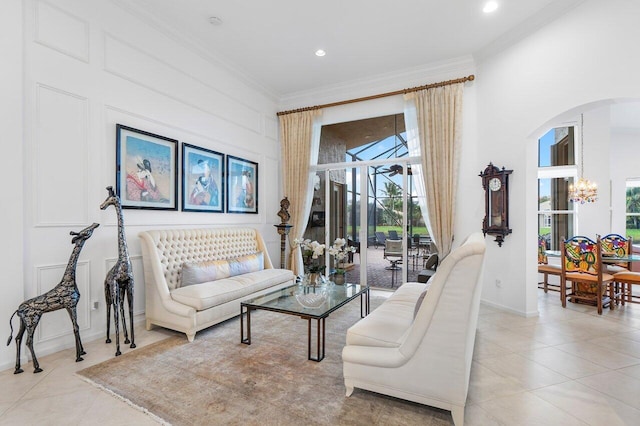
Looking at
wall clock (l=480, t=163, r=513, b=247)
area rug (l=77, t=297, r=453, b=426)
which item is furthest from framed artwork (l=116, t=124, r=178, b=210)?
wall clock (l=480, t=163, r=513, b=247)

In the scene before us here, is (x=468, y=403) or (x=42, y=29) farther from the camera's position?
(x=42, y=29)

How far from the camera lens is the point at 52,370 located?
248cm

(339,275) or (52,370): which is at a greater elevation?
(339,275)

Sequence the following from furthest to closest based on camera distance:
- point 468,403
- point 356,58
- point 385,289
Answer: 1. point 385,289
2. point 356,58
3. point 468,403

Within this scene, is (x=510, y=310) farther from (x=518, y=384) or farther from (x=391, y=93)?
(x=391, y=93)

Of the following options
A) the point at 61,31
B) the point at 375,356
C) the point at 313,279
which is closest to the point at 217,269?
the point at 313,279

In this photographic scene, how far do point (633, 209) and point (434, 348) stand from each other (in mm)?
9192

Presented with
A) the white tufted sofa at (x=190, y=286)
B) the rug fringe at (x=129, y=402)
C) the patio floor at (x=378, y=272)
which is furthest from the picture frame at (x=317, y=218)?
the rug fringe at (x=129, y=402)

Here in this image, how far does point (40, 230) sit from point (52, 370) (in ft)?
3.97


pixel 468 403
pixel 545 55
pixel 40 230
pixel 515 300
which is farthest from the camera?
pixel 515 300

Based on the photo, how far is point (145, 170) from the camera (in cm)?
361

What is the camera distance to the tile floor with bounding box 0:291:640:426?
191 centimetres

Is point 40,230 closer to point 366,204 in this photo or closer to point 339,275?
point 339,275

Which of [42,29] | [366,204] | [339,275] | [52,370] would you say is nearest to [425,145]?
[366,204]
